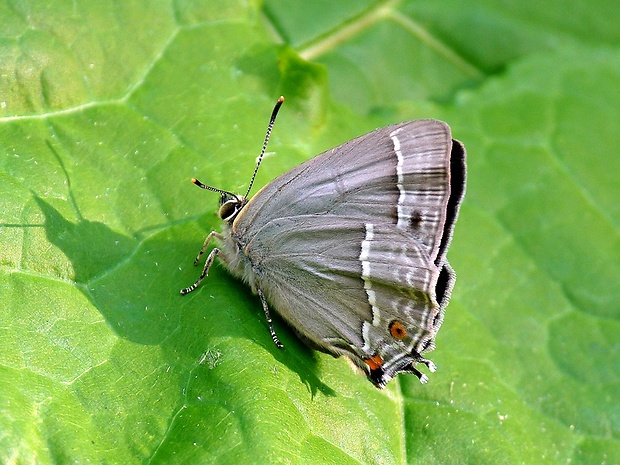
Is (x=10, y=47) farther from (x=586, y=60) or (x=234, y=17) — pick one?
(x=586, y=60)

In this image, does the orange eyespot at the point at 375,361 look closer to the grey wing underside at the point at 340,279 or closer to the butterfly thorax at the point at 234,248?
the grey wing underside at the point at 340,279

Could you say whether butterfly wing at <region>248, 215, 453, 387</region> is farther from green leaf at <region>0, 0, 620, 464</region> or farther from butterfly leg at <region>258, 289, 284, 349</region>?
green leaf at <region>0, 0, 620, 464</region>

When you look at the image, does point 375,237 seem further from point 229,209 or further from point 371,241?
point 229,209

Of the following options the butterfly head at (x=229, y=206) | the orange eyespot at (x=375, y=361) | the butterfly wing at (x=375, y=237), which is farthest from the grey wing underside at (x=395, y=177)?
the orange eyespot at (x=375, y=361)

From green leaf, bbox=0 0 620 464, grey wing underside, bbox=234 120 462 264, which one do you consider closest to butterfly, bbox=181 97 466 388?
grey wing underside, bbox=234 120 462 264

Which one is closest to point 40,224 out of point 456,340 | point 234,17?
point 234,17

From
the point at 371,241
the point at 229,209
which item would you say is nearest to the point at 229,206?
the point at 229,209
